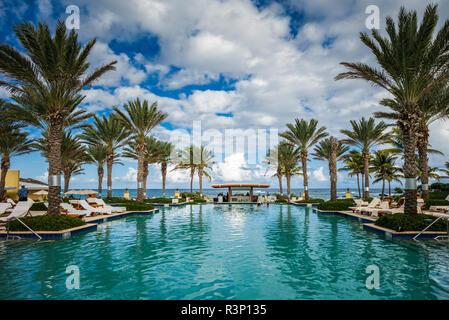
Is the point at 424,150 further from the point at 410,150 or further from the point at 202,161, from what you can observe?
the point at 202,161

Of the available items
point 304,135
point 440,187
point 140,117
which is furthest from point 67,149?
point 440,187

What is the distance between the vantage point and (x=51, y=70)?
40.2 feet

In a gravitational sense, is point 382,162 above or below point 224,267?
above

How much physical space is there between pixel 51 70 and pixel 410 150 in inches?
703

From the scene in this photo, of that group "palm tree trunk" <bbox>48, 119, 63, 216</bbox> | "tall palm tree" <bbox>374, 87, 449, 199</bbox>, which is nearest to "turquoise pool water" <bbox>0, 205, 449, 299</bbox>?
"palm tree trunk" <bbox>48, 119, 63, 216</bbox>

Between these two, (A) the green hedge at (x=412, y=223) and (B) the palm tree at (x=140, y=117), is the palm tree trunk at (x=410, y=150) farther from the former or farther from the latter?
(B) the palm tree at (x=140, y=117)

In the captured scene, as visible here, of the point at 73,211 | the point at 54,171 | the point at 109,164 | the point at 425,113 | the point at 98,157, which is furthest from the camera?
the point at 98,157

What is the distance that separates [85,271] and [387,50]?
15.0m

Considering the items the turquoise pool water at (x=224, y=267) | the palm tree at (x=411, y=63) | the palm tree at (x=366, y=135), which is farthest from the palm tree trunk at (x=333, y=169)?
the turquoise pool water at (x=224, y=267)

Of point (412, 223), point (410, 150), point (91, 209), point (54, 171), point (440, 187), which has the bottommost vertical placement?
point (91, 209)

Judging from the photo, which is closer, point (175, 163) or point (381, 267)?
point (381, 267)

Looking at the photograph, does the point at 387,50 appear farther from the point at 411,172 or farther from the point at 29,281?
the point at 29,281

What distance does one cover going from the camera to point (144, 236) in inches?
441

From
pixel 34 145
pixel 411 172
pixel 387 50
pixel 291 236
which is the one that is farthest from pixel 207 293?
pixel 34 145
